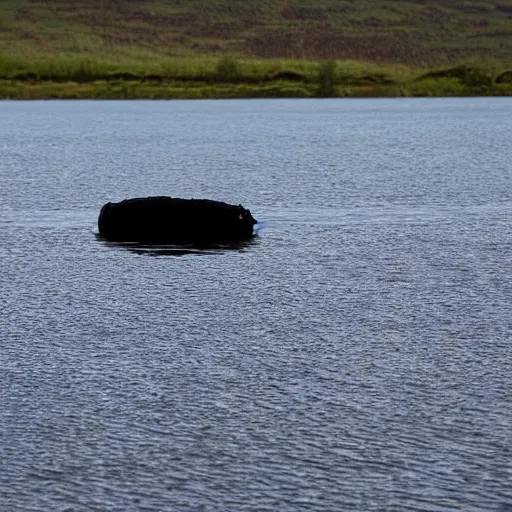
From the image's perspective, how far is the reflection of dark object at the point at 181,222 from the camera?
28.6m

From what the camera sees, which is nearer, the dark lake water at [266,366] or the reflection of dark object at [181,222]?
the dark lake water at [266,366]

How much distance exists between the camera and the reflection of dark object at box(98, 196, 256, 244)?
28594 millimetres

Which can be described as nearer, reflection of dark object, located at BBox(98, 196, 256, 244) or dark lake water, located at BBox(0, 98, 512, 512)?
dark lake water, located at BBox(0, 98, 512, 512)

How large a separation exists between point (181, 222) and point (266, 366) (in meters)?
13.0

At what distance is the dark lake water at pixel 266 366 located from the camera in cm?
1174

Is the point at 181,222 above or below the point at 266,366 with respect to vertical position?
above

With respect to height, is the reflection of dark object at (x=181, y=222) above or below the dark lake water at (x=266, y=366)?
above

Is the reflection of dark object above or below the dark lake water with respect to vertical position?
above

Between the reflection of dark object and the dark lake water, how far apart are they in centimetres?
61

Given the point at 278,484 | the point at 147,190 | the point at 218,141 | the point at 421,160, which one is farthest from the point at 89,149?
the point at 278,484

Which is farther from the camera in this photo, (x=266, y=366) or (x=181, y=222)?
(x=181, y=222)

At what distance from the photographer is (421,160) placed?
6316 cm

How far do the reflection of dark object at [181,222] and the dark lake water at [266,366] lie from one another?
0.61 metres

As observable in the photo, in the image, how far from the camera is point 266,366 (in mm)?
Answer: 15883
